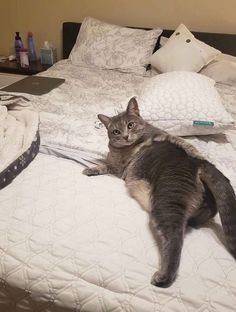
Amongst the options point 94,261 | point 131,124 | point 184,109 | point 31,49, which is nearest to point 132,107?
point 131,124

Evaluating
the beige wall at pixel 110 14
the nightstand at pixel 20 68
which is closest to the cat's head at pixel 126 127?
the beige wall at pixel 110 14

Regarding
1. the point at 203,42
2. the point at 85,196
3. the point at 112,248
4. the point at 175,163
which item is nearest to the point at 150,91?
the point at 175,163

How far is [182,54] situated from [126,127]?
1.37 meters

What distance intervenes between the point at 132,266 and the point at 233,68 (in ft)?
6.12

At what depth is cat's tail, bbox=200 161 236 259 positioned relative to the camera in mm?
882

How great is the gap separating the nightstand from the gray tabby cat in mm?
1946

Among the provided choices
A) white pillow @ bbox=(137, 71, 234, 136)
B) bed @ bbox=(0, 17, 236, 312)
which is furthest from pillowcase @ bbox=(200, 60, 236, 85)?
bed @ bbox=(0, 17, 236, 312)

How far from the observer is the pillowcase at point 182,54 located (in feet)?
7.79

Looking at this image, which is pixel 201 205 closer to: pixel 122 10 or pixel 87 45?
pixel 87 45

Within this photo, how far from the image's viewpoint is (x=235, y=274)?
831 mm

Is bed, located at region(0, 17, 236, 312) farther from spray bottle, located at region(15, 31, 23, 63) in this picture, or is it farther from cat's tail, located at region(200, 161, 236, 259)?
spray bottle, located at region(15, 31, 23, 63)

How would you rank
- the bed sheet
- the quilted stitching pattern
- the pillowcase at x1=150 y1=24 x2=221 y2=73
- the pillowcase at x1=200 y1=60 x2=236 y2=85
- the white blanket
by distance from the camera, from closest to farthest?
the quilted stitching pattern
the white blanket
the bed sheet
the pillowcase at x1=200 y1=60 x2=236 y2=85
the pillowcase at x1=150 y1=24 x2=221 y2=73

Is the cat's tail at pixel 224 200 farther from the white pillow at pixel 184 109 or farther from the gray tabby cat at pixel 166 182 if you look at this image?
the white pillow at pixel 184 109

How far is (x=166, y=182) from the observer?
1.03m
